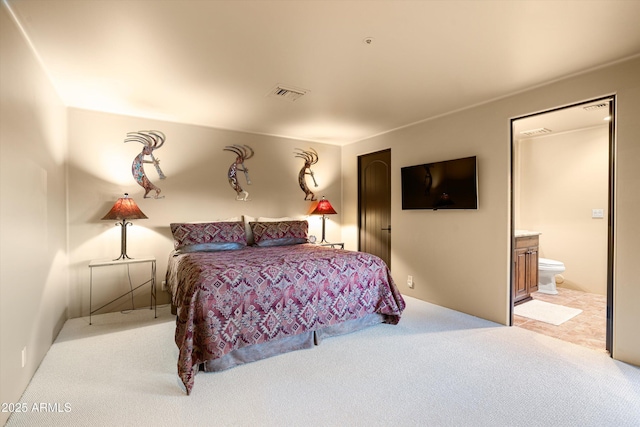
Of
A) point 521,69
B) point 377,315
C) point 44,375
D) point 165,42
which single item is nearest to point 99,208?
point 44,375

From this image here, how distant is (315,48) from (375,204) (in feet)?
9.87

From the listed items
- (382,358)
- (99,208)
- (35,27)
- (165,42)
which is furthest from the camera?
(99,208)

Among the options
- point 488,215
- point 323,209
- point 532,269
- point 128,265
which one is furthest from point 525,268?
point 128,265

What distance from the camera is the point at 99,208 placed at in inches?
139

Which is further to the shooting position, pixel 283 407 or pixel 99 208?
pixel 99 208

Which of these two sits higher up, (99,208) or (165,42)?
(165,42)

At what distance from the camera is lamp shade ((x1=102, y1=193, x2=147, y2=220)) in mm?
3279

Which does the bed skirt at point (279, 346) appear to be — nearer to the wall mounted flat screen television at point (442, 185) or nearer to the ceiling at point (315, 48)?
the wall mounted flat screen television at point (442, 185)

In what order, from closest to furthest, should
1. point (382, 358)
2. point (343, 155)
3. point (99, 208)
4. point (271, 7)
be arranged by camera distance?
point (271, 7) → point (382, 358) → point (99, 208) → point (343, 155)

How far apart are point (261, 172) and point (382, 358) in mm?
3150

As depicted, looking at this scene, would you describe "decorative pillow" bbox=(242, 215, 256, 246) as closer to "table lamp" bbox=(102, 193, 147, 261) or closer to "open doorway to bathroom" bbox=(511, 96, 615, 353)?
"table lamp" bbox=(102, 193, 147, 261)

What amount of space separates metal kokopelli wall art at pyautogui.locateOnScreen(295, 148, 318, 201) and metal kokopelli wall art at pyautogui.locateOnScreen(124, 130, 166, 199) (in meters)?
2.01

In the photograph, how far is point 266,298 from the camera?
2.45 metres

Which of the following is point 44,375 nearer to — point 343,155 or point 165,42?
point 165,42
